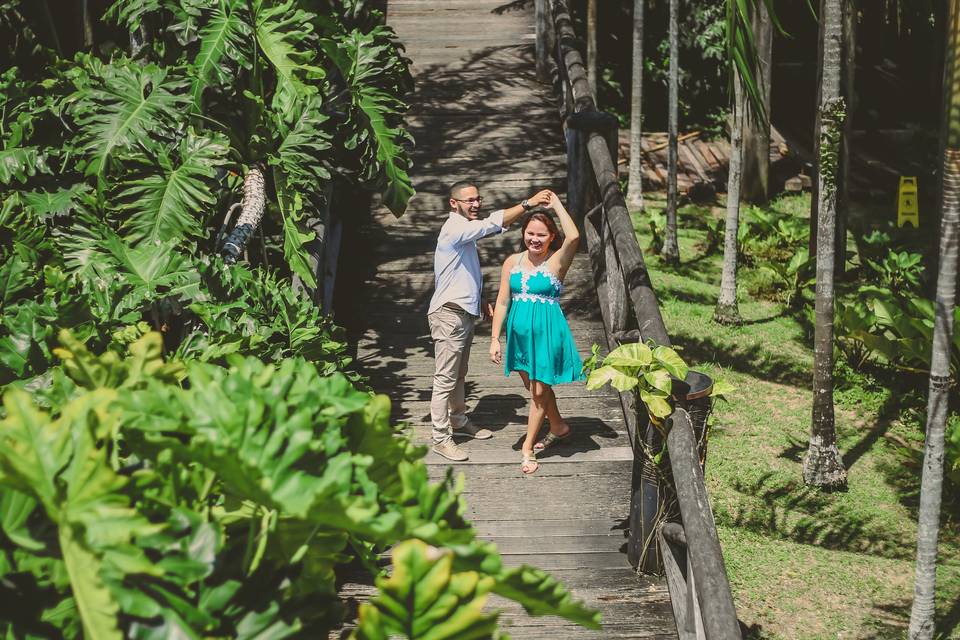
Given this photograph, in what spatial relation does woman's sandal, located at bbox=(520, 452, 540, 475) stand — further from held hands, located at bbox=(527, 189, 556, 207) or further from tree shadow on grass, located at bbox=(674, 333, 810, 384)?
tree shadow on grass, located at bbox=(674, 333, 810, 384)

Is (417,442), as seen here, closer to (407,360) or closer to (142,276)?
(407,360)

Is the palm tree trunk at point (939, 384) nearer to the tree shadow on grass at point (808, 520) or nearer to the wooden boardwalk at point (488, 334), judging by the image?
the tree shadow on grass at point (808, 520)

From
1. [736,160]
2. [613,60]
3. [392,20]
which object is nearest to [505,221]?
[736,160]

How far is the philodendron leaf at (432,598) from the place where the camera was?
2.01 metres

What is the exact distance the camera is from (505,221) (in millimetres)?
5879

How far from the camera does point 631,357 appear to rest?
15.5ft

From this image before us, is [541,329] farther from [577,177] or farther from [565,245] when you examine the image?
[577,177]

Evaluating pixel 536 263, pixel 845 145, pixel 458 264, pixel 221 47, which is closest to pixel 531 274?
pixel 536 263

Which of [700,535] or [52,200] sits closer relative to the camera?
[700,535]

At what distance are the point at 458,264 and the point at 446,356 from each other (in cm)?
52

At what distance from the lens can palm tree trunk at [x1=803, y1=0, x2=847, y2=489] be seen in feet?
26.5

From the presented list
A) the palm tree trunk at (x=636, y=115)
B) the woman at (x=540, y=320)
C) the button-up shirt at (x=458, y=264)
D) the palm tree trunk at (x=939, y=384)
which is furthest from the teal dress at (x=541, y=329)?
the palm tree trunk at (x=636, y=115)

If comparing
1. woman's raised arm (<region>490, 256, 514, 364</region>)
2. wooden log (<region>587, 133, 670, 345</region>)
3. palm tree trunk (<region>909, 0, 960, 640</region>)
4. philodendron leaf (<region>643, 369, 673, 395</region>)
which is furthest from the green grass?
philodendron leaf (<region>643, 369, 673, 395</region>)

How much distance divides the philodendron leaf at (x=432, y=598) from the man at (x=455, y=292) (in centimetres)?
382
